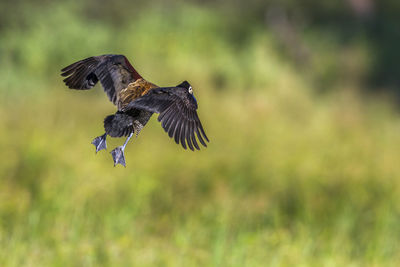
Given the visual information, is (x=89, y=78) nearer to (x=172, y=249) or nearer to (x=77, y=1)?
(x=172, y=249)

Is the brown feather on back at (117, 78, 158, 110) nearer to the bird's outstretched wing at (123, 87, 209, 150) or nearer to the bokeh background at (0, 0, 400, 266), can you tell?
the bird's outstretched wing at (123, 87, 209, 150)

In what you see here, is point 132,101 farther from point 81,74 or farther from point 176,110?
point 81,74

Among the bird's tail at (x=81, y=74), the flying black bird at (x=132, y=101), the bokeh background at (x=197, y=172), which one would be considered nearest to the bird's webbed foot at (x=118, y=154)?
the flying black bird at (x=132, y=101)

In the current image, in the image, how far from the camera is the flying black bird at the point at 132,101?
1002 mm

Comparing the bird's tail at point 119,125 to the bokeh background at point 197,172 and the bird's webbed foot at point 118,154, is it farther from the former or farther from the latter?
the bokeh background at point 197,172

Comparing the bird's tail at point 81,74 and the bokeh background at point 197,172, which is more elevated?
the bokeh background at point 197,172

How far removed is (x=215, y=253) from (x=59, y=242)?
827mm

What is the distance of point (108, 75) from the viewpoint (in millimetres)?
1101

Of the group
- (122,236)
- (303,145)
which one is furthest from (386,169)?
(122,236)

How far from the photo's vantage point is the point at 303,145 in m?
5.87

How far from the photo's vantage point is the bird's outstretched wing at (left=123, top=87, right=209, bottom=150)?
979mm

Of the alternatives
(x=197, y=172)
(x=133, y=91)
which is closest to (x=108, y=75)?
(x=133, y=91)

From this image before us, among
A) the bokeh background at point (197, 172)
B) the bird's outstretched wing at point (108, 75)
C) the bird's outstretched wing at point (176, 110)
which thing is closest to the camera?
the bird's outstretched wing at point (176, 110)

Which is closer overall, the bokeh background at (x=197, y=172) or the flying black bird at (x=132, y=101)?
the flying black bird at (x=132, y=101)
